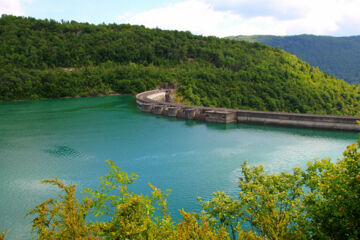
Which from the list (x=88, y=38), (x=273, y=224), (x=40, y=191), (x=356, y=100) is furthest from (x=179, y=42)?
(x=273, y=224)

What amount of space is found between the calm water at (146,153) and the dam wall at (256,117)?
36.2 inches

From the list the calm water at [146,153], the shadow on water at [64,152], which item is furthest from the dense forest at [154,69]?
the shadow on water at [64,152]

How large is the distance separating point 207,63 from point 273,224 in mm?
76932

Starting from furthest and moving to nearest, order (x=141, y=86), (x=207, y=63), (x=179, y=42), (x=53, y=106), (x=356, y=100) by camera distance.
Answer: (x=179, y=42)
(x=207, y=63)
(x=141, y=86)
(x=356, y=100)
(x=53, y=106)

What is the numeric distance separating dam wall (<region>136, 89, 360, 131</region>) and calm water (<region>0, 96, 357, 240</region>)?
3.02ft

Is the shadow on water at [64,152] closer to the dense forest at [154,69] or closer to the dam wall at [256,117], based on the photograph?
the dam wall at [256,117]

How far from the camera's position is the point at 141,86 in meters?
65.9

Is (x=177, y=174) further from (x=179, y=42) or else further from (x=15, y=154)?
(x=179, y=42)

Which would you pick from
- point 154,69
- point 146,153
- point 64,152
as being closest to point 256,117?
point 146,153

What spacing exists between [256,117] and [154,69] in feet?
159

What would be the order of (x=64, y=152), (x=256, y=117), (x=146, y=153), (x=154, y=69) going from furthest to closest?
(x=154, y=69)
(x=256, y=117)
(x=64, y=152)
(x=146, y=153)

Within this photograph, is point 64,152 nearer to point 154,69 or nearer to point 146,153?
point 146,153

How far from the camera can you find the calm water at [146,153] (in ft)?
50.8

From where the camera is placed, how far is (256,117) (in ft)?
98.9
